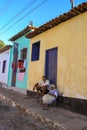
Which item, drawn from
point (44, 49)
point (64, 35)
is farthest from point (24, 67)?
point (64, 35)

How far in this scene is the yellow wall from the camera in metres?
8.08

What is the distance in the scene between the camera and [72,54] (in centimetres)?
875

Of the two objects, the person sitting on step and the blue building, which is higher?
the blue building

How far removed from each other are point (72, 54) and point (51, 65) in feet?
7.10

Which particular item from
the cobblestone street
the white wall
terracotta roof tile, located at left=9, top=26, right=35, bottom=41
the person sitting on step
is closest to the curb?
the cobblestone street

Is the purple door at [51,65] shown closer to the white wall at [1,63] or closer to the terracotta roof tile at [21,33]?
the terracotta roof tile at [21,33]

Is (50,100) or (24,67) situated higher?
(24,67)

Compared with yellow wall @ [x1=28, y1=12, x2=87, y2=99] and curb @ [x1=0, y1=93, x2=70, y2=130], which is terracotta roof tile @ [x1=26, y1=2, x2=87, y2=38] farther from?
curb @ [x1=0, y1=93, x2=70, y2=130]

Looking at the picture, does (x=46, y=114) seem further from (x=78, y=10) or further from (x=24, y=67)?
(x=24, y=67)

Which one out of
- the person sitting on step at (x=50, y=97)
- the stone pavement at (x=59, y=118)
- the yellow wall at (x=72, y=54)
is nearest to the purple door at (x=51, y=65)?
the yellow wall at (x=72, y=54)

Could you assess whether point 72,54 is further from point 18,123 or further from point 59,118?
point 18,123

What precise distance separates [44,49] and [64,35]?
2.02m

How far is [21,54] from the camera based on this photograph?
15.7 m

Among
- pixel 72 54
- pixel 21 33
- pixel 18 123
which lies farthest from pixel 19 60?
pixel 18 123
